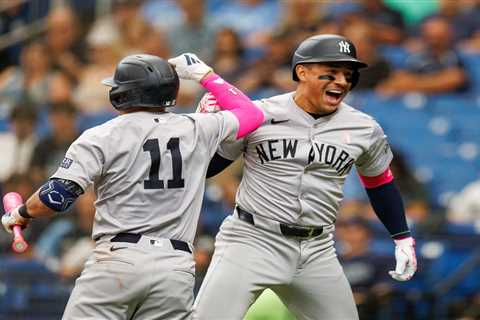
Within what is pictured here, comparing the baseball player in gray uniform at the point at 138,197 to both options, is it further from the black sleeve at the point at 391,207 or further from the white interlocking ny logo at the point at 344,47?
the black sleeve at the point at 391,207

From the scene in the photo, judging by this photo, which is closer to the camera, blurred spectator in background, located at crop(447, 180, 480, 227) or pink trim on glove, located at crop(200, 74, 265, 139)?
pink trim on glove, located at crop(200, 74, 265, 139)

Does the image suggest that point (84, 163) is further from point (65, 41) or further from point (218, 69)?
point (65, 41)

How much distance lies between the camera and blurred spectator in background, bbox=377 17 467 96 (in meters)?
10.8

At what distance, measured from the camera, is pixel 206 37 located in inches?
463

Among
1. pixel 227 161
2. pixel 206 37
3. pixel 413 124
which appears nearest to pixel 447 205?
pixel 413 124

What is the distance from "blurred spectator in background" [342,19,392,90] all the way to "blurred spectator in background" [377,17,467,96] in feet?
0.30

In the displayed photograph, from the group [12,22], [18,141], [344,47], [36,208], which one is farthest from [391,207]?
[12,22]

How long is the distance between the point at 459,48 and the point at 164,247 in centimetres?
674

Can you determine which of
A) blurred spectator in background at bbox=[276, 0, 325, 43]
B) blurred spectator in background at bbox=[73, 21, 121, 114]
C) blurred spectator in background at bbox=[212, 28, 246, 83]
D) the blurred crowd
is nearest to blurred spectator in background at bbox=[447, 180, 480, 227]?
the blurred crowd

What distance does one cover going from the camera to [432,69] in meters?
10.9

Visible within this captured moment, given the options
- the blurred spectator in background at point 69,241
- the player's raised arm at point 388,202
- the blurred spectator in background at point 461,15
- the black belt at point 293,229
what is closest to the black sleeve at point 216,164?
the black belt at point 293,229

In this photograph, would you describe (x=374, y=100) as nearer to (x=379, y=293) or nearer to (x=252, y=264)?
(x=379, y=293)

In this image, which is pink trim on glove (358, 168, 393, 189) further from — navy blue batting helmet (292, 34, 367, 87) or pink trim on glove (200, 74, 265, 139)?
pink trim on glove (200, 74, 265, 139)

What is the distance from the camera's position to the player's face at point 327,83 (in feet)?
18.4
